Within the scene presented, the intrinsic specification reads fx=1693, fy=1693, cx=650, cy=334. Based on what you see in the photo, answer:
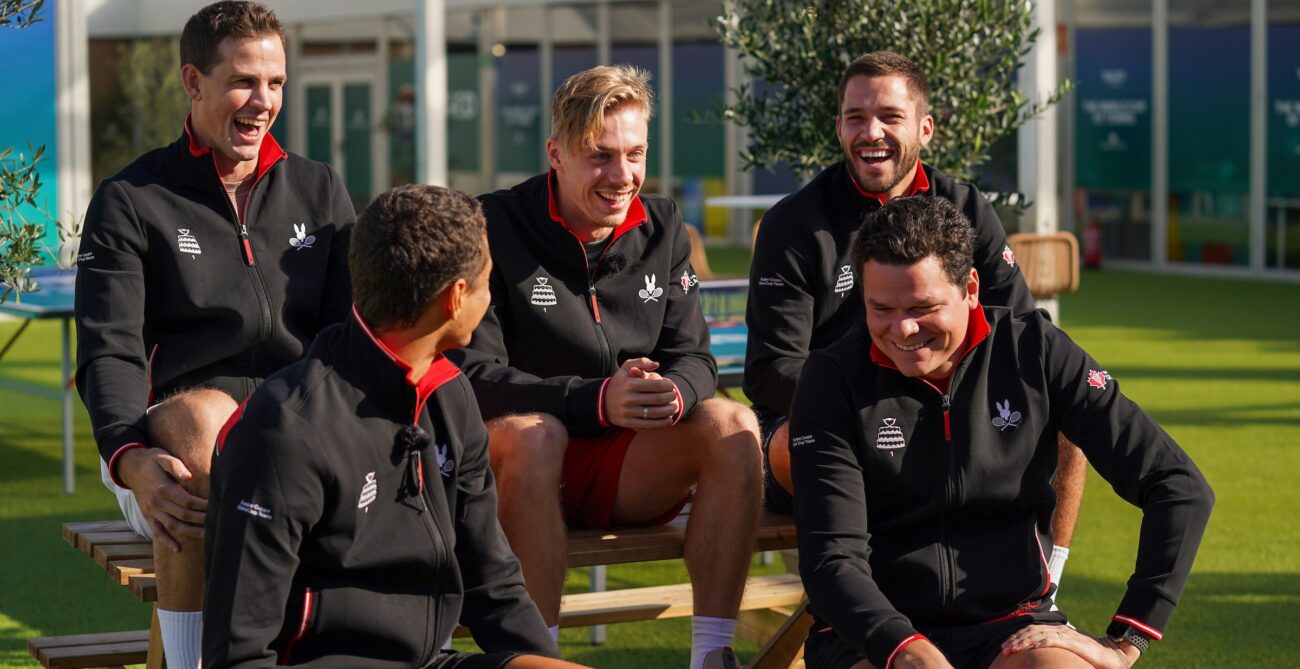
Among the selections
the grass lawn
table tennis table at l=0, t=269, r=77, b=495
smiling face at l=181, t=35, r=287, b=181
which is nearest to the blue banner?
the grass lawn

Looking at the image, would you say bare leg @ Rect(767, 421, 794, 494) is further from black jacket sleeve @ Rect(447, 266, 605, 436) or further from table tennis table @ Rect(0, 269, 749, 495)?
table tennis table @ Rect(0, 269, 749, 495)

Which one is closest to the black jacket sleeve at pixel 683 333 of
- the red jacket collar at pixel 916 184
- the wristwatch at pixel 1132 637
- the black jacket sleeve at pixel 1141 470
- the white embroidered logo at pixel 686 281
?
the white embroidered logo at pixel 686 281

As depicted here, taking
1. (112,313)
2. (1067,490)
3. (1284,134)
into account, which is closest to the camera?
(112,313)

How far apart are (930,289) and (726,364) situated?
305cm

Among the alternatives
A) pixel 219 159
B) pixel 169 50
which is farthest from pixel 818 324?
pixel 169 50

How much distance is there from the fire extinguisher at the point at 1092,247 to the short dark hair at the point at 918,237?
18.7 meters

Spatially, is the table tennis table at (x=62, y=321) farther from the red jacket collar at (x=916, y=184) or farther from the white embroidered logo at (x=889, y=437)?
the white embroidered logo at (x=889, y=437)

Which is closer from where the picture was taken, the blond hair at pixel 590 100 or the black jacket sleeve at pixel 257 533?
the black jacket sleeve at pixel 257 533

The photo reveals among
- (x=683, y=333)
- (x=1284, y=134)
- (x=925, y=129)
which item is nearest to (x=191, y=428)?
(x=683, y=333)

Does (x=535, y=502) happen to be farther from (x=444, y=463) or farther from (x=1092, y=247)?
(x=1092, y=247)

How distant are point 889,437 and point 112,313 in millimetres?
1724

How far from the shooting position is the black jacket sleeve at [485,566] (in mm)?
3016

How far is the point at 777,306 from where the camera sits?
4391 mm

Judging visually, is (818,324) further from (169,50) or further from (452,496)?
(169,50)
